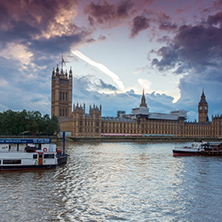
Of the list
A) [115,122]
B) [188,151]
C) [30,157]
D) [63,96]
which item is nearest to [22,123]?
[115,122]

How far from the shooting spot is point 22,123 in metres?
118

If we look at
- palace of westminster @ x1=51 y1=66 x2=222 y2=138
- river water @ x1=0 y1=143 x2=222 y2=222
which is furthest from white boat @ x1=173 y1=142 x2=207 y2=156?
palace of westminster @ x1=51 y1=66 x2=222 y2=138

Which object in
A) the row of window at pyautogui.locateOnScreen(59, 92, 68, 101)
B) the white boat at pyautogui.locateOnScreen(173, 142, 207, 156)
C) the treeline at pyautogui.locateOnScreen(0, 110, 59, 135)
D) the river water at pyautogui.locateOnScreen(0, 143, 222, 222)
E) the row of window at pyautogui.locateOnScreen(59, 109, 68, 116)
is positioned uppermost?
the row of window at pyautogui.locateOnScreen(59, 92, 68, 101)

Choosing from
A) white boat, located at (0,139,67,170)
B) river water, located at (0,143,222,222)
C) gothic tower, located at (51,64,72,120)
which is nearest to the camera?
river water, located at (0,143,222,222)

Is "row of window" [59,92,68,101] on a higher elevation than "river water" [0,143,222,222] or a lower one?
higher

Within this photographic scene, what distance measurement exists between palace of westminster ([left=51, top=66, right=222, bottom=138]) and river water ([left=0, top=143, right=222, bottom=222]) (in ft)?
355

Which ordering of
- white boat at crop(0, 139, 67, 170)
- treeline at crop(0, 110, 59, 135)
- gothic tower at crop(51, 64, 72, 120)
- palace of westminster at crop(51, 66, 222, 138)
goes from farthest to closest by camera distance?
gothic tower at crop(51, 64, 72, 120), palace of westminster at crop(51, 66, 222, 138), treeline at crop(0, 110, 59, 135), white boat at crop(0, 139, 67, 170)

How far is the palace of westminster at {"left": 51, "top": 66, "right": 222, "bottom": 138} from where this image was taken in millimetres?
145250

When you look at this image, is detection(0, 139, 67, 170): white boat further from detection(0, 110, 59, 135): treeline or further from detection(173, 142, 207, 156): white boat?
detection(0, 110, 59, 135): treeline

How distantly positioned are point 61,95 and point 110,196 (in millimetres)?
167649

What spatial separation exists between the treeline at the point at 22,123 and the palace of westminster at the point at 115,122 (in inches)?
894

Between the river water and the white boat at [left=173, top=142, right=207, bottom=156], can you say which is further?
the white boat at [left=173, top=142, right=207, bottom=156]

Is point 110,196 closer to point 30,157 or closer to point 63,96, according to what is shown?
point 30,157

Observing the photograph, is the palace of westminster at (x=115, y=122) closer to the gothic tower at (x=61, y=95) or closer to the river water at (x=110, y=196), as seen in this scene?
the gothic tower at (x=61, y=95)
